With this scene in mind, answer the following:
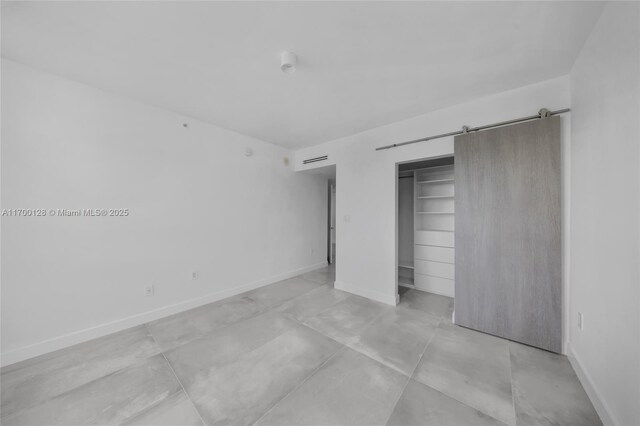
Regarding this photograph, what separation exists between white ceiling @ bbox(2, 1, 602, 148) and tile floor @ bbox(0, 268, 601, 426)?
2622 millimetres

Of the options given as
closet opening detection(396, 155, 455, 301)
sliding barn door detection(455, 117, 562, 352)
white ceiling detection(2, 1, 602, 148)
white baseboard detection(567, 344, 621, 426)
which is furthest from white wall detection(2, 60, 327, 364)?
white baseboard detection(567, 344, 621, 426)

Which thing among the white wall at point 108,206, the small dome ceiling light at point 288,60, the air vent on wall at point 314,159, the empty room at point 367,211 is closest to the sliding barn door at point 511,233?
the empty room at point 367,211

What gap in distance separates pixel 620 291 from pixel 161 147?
4196mm

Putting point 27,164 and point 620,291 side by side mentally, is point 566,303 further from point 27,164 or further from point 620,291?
point 27,164

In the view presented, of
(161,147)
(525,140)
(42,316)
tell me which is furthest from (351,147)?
(42,316)

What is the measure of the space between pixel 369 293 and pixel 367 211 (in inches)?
50.5

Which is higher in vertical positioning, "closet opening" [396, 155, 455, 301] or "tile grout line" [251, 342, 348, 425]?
"closet opening" [396, 155, 455, 301]

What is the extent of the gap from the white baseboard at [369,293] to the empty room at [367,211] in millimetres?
45

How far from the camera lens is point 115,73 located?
2047mm

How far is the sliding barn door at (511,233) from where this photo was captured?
2.03 metres

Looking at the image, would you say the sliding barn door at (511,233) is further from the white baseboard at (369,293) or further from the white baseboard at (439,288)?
the white baseboard at (439,288)

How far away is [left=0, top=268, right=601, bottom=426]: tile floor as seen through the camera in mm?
1390

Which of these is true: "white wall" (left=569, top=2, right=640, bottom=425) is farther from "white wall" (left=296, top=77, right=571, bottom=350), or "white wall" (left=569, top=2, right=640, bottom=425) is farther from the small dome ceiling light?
the small dome ceiling light

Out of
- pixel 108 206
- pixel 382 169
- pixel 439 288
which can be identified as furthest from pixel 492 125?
pixel 108 206
